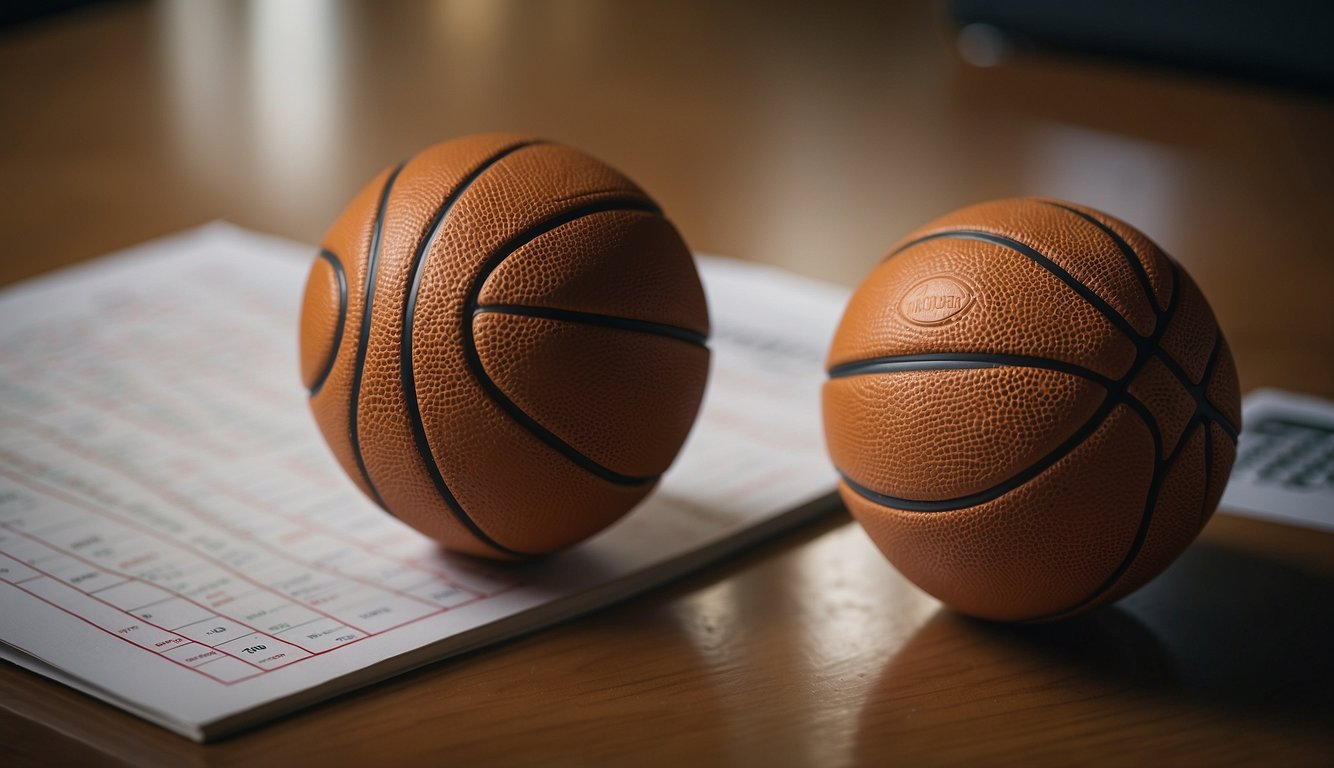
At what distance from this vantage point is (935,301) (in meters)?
0.98

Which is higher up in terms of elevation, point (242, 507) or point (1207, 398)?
point (1207, 398)

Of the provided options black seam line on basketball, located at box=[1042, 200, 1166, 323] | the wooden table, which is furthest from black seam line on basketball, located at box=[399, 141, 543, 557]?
black seam line on basketball, located at box=[1042, 200, 1166, 323]

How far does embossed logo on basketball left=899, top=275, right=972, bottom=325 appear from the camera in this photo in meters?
0.96

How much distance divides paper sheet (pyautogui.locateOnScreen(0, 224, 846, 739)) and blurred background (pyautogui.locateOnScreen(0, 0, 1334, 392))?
0.23 meters

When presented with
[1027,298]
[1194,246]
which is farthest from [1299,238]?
[1027,298]

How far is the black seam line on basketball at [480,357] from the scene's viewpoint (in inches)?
39.1

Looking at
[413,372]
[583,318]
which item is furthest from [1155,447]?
[413,372]

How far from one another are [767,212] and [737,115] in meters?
0.51

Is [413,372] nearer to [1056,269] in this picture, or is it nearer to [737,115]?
[1056,269]

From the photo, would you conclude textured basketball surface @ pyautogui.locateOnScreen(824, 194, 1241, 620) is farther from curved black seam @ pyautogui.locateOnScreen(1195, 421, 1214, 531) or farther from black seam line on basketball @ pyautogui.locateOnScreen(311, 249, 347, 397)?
black seam line on basketball @ pyautogui.locateOnScreen(311, 249, 347, 397)

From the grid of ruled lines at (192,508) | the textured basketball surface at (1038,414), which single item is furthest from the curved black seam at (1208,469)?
the grid of ruled lines at (192,508)

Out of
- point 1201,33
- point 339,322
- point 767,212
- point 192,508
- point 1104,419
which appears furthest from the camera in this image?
point 1201,33

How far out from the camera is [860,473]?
100 centimetres

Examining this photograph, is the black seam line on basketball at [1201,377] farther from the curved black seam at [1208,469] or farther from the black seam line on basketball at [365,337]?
the black seam line on basketball at [365,337]
